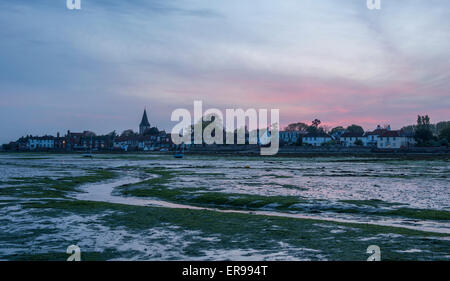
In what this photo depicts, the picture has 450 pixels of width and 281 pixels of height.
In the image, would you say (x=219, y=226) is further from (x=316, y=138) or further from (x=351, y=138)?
(x=351, y=138)

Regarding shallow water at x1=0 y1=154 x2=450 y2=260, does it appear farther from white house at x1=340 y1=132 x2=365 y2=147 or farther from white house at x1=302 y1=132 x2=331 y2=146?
white house at x1=340 y1=132 x2=365 y2=147

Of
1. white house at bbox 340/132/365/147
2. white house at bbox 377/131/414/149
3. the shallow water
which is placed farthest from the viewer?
white house at bbox 340/132/365/147

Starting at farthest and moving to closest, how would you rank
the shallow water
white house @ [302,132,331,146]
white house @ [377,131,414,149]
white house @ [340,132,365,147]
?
white house @ [302,132,331,146], white house @ [340,132,365,147], white house @ [377,131,414,149], the shallow water

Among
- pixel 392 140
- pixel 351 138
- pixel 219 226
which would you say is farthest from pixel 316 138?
pixel 219 226

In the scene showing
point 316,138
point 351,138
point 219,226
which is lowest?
point 219,226

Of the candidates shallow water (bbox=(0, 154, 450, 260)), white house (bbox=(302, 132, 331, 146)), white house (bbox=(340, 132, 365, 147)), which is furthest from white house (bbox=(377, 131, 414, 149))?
shallow water (bbox=(0, 154, 450, 260))

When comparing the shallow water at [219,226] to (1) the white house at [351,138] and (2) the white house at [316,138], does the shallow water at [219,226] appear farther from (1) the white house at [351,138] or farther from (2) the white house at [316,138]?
(1) the white house at [351,138]

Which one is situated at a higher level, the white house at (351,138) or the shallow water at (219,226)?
the white house at (351,138)

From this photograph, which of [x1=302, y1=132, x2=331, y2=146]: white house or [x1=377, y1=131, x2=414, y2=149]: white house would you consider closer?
[x1=377, y1=131, x2=414, y2=149]: white house

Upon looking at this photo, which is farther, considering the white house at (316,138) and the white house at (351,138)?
the white house at (316,138)

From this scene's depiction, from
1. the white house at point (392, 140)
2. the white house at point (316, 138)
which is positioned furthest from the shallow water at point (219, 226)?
the white house at point (316, 138)
